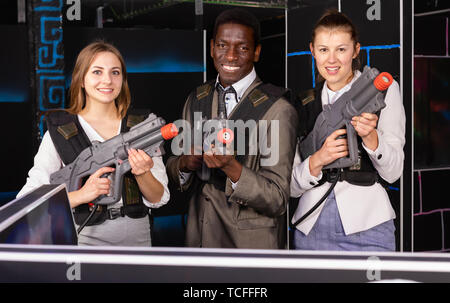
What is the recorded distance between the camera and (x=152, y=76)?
322cm

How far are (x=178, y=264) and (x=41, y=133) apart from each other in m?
2.22

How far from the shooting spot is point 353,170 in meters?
1.92

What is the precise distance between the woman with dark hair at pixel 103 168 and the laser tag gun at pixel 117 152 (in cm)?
3

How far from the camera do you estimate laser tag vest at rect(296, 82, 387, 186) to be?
1911 mm

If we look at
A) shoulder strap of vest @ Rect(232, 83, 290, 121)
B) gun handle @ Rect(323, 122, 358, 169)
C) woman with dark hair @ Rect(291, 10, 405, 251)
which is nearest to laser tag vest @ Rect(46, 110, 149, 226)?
shoulder strap of vest @ Rect(232, 83, 290, 121)

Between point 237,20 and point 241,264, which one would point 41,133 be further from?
point 241,264

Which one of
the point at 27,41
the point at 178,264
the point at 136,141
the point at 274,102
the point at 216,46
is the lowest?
the point at 178,264

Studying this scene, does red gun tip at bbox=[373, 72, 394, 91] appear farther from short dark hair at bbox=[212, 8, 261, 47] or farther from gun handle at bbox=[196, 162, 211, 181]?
gun handle at bbox=[196, 162, 211, 181]

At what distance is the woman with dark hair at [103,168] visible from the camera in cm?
188

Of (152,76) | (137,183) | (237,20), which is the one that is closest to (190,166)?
(137,183)

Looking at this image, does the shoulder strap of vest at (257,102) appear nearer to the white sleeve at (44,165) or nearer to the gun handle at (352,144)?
the gun handle at (352,144)

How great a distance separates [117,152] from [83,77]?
33 centimetres

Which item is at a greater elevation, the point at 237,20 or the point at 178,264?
the point at 237,20

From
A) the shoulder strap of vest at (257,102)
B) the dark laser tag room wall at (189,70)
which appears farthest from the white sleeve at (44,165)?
the dark laser tag room wall at (189,70)
